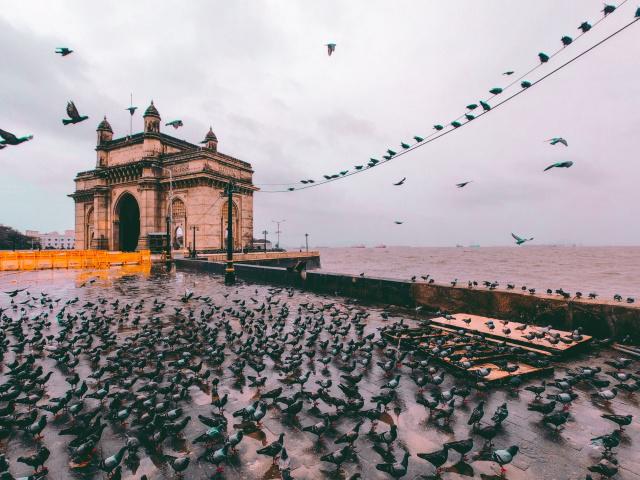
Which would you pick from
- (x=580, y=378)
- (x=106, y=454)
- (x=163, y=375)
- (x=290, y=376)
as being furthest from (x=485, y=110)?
(x=106, y=454)

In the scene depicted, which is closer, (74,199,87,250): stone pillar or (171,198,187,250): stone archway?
(171,198,187,250): stone archway

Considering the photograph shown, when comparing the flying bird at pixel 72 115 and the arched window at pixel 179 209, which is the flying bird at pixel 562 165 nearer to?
the flying bird at pixel 72 115

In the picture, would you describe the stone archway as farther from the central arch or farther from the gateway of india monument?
the central arch

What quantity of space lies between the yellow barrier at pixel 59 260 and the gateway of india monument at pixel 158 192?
10.9 m

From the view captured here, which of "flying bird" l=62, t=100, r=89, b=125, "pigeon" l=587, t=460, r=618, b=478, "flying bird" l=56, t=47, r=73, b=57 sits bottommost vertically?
"pigeon" l=587, t=460, r=618, b=478

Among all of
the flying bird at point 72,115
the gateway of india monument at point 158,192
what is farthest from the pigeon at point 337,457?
the gateway of india monument at point 158,192

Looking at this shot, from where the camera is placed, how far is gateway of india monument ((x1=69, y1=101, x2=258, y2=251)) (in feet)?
152

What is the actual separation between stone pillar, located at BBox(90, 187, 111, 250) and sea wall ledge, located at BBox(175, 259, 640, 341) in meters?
51.5

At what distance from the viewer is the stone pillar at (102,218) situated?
5469 centimetres

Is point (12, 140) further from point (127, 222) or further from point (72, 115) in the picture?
point (127, 222)

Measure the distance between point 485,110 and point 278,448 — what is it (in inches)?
395

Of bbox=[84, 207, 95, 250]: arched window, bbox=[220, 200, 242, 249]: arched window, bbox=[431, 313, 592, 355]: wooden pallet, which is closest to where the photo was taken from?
bbox=[431, 313, 592, 355]: wooden pallet

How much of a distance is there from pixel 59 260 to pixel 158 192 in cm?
2272

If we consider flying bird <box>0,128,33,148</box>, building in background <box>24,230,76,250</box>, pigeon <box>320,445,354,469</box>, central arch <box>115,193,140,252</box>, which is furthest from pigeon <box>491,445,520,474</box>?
→ building in background <box>24,230,76,250</box>
